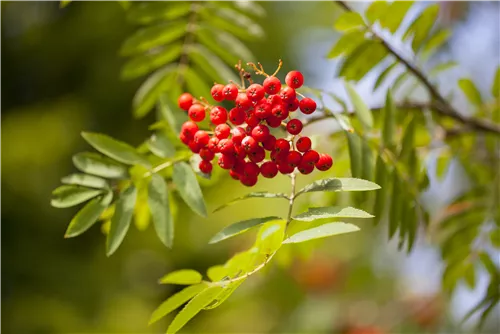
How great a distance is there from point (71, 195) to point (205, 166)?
8.7 inches

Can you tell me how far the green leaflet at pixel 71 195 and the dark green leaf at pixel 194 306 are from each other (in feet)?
0.92

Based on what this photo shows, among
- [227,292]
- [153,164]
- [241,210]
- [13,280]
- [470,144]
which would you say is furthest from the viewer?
[13,280]

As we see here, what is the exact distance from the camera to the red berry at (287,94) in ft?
2.53

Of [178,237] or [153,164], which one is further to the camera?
[178,237]

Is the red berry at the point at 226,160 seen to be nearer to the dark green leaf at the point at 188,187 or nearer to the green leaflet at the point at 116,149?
the dark green leaf at the point at 188,187

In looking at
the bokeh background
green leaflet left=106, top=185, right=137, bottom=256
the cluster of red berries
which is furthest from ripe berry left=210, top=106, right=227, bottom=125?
the bokeh background

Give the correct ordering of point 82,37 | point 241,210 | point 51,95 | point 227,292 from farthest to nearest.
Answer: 1. point 51,95
2. point 82,37
3. point 241,210
4. point 227,292

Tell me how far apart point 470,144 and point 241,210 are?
7.49 ft

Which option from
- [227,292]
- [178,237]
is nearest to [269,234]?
[227,292]

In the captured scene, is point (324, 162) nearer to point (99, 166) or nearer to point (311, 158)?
point (311, 158)

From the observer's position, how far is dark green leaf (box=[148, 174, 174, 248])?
871mm

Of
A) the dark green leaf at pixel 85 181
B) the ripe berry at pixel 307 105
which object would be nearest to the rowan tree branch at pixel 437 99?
the ripe berry at pixel 307 105

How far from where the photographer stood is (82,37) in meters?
4.30

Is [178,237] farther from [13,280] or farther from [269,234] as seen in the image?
[269,234]
